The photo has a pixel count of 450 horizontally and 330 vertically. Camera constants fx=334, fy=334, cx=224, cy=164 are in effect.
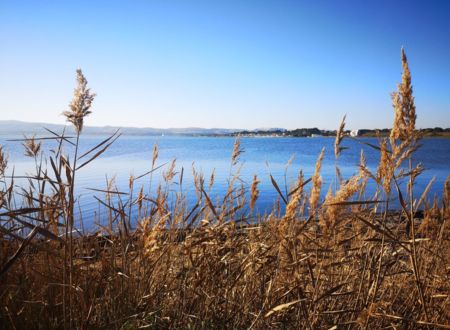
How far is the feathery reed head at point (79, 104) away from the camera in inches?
70.4

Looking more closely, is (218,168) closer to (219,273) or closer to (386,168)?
(219,273)

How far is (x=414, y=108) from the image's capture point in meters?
2.03

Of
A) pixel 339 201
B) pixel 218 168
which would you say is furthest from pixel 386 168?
pixel 218 168

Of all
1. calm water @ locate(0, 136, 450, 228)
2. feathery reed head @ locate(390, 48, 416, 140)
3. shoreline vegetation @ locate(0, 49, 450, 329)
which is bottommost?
calm water @ locate(0, 136, 450, 228)

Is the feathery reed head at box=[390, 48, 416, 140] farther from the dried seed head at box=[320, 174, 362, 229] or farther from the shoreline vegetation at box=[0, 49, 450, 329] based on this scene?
the dried seed head at box=[320, 174, 362, 229]

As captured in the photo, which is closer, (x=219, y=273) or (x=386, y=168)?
(x=386, y=168)

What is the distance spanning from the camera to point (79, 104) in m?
1.79

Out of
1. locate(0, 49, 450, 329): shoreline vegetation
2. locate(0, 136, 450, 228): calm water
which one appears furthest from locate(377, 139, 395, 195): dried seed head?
locate(0, 136, 450, 228): calm water

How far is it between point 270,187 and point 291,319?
1615 cm

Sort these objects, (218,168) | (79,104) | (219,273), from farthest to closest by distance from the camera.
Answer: (218,168)
(219,273)
(79,104)

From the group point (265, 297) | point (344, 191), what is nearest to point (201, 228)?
point (265, 297)

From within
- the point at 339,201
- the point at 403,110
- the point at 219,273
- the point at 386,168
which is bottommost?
the point at 219,273

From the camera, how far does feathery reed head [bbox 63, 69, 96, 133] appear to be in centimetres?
179

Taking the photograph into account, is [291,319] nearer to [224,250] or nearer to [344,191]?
[224,250]
